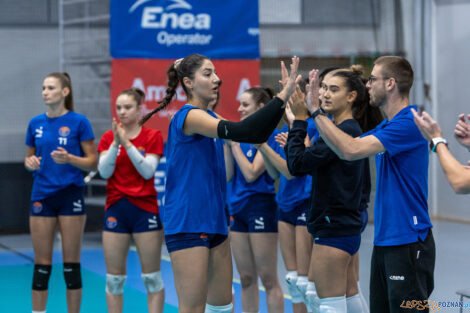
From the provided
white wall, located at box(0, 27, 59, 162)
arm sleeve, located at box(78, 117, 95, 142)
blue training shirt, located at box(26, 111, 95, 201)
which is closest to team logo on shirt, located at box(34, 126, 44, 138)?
blue training shirt, located at box(26, 111, 95, 201)

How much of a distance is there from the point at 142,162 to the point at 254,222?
864 mm

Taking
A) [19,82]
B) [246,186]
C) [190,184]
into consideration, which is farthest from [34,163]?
[19,82]

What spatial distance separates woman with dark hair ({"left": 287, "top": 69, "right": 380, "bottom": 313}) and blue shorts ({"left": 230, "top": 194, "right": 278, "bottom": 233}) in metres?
1.02

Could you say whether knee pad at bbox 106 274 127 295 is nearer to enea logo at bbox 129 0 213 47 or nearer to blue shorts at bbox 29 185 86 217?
blue shorts at bbox 29 185 86 217

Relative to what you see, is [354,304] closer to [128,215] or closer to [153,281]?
[153,281]

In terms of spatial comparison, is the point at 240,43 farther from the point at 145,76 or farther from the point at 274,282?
the point at 274,282

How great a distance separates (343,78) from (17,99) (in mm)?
7613

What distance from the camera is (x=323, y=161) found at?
133 inches

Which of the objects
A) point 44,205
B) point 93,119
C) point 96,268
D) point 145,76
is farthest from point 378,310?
point 93,119

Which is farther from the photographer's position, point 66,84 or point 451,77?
point 451,77

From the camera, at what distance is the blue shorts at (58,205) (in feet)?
15.7

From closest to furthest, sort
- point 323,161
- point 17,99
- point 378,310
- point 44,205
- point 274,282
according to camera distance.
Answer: point 378,310, point 323,161, point 274,282, point 44,205, point 17,99

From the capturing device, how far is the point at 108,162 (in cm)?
449

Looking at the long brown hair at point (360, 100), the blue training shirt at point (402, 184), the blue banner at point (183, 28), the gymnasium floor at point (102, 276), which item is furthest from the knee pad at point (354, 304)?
the blue banner at point (183, 28)
